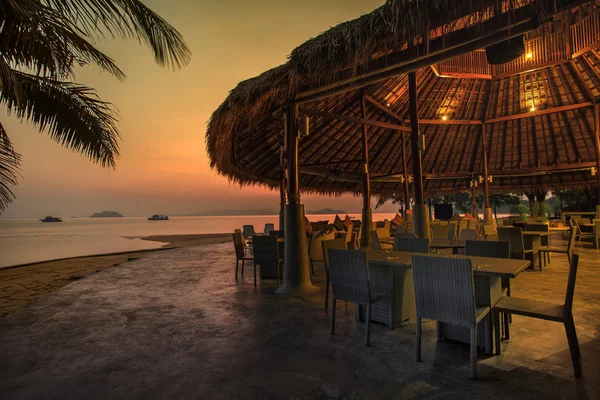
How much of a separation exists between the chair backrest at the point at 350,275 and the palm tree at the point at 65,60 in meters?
2.70

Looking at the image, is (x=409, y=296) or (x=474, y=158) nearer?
(x=409, y=296)

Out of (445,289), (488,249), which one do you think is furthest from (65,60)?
(488,249)

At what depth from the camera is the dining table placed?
252cm

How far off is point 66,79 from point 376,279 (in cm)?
425

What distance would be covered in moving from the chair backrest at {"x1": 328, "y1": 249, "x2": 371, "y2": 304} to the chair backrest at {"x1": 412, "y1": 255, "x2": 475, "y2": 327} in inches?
19.3

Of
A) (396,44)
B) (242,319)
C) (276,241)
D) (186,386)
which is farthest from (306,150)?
(186,386)

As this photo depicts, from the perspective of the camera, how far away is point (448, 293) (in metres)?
2.29

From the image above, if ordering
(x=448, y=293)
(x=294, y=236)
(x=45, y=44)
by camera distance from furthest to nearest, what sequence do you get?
(x=294, y=236) < (x=45, y=44) < (x=448, y=293)

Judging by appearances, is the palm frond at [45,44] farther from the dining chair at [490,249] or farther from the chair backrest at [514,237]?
the chair backrest at [514,237]

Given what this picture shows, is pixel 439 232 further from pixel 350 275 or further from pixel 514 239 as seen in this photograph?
pixel 350 275

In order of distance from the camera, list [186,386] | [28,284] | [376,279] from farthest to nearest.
A: [28,284], [376,279], [186,386]

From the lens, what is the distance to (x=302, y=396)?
1996 mm

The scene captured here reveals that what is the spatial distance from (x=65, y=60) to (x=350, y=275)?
3.68 metres

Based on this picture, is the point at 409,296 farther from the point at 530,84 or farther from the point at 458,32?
the point at 530,84
